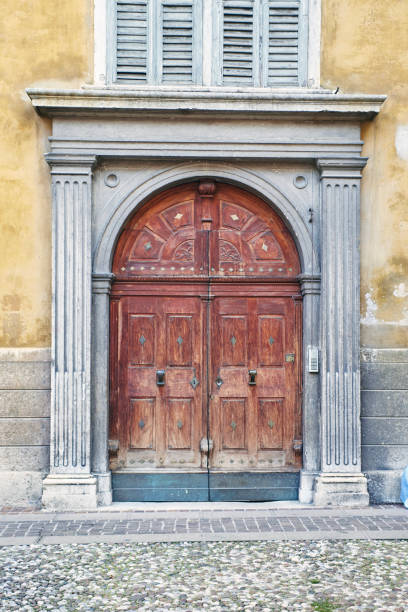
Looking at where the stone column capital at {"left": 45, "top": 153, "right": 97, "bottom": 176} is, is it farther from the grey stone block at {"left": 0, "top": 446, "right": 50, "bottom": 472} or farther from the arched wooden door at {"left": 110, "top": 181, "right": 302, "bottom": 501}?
the grey stone block at {"left": 0, "top": 446, "right": 50, "bottom": 472}

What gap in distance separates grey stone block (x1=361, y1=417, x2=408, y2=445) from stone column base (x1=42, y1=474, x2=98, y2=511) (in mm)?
2950

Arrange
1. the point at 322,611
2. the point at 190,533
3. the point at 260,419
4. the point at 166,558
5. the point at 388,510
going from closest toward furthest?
the point at 322,611 → the point at 166,558 → the point at 190,533 → the point at 388,510 → the point at 260,419

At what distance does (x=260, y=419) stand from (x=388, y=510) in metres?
1.60

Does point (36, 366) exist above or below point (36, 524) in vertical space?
above

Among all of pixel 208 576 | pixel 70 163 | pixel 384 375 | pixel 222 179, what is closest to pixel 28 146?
pixel 70 163

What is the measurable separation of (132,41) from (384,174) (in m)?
3.07

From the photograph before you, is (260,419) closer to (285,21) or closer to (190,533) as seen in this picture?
(190,533)

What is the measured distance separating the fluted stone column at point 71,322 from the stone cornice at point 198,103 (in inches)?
21.6

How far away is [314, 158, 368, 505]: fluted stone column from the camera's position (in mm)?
6863

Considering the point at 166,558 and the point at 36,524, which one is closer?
the point at 166,558

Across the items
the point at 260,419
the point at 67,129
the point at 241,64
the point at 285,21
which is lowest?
the point at 260,419

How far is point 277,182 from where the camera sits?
7.07 metres

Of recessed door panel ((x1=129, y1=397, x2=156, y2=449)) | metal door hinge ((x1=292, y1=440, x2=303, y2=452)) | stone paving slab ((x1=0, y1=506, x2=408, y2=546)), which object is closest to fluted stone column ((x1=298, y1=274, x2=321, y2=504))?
metal door hinge ((x1=292, y1=440, x2=303, y2=452))

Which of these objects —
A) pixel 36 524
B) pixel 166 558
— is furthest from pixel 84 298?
pixel 166 558
